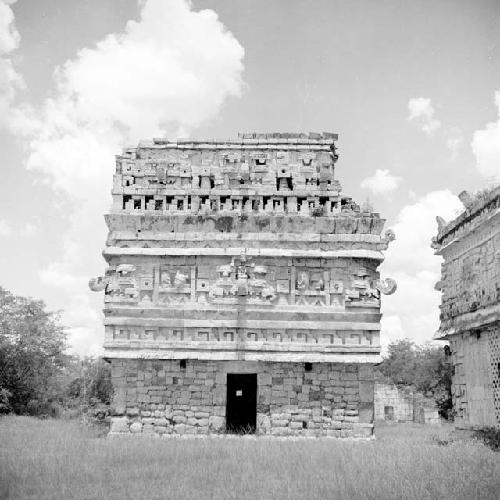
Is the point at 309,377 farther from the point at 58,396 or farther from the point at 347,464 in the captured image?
the point at 58,396

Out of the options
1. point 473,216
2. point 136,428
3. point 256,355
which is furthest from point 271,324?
point 473,216

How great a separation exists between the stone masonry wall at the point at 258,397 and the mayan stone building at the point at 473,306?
2317 millimetres

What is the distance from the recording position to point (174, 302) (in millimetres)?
16906

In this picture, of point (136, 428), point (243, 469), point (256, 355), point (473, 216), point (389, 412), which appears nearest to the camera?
point (243, 469)

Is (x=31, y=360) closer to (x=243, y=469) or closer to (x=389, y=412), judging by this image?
(x=389, y=412)

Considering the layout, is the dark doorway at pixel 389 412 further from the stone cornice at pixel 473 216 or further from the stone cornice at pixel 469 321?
the stone cornice at pixel 473 216

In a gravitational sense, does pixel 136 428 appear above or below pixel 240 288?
below

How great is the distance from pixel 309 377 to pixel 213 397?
7.84 feet

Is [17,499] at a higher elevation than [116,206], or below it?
below

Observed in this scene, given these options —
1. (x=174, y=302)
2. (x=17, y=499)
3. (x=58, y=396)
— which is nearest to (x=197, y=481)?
(x=17, y=499)

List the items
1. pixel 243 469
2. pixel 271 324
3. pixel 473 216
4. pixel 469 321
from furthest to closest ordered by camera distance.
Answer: pixel 271 324 → pixel 473 216 → pixel 469 321 → pixel 243 469

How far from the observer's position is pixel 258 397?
16266 mm

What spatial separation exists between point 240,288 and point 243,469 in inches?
231

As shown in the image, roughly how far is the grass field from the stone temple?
1.40 m
